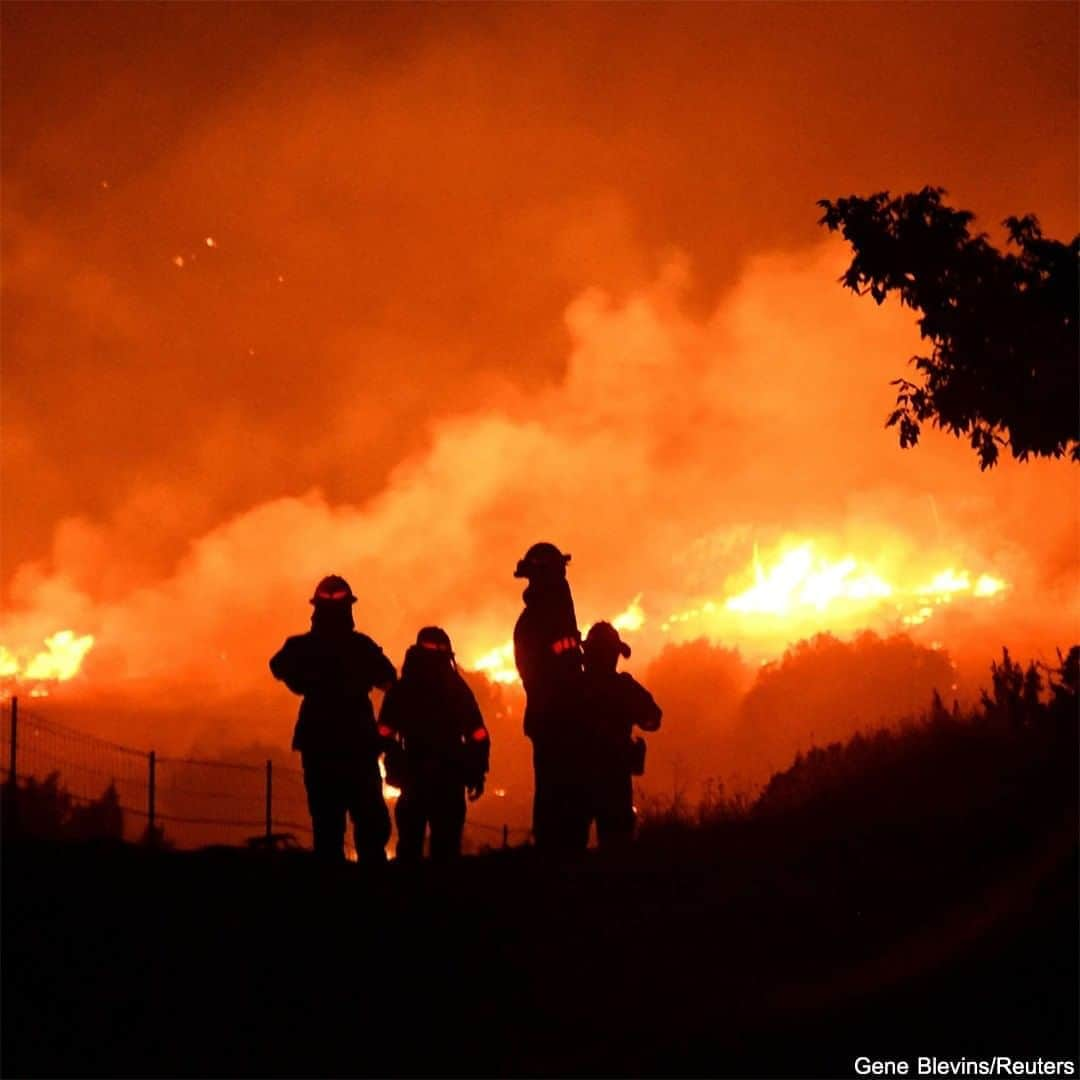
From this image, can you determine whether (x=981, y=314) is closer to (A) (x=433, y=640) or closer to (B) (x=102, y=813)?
(A) (x=433, y=640)

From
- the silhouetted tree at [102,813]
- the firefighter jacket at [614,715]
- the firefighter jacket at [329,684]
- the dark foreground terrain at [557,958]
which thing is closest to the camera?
the dark foreground terrain at [557,958]

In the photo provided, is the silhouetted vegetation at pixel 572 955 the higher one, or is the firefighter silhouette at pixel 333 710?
the firefighter silhouette at pixel 333 710

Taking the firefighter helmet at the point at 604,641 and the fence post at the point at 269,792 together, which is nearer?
the firefighter helmet at the point at 604,641

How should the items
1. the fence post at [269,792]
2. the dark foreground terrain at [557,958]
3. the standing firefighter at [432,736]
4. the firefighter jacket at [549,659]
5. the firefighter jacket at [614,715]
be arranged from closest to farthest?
the dark foreground terrain at [557,958], the standing firefighter at [432,736], the firefighter jacket at [549,659], the firefighter jacket at [614,715], the fence post at [269,792]

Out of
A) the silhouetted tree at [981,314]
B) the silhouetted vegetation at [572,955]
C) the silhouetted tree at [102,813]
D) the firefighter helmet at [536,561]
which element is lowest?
the silhouetted vegetation at [572,955]

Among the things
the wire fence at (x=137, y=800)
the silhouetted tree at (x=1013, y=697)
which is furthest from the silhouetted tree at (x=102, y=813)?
the silhouetted tree at (x=1013, y=697)

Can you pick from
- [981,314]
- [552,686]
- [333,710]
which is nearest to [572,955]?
[333,710]

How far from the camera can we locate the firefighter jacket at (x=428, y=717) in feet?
37.1

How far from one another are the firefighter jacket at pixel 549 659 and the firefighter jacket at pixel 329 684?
5.51 feet

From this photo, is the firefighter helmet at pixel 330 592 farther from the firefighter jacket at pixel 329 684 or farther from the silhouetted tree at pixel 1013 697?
the silhouetted tree at pixel 1013 697

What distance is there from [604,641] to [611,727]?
2.73 ft

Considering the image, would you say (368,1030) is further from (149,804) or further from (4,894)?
(149,804)

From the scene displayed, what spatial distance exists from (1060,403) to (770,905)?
737 centimetres

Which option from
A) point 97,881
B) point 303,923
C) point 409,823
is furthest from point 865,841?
point 97,881
